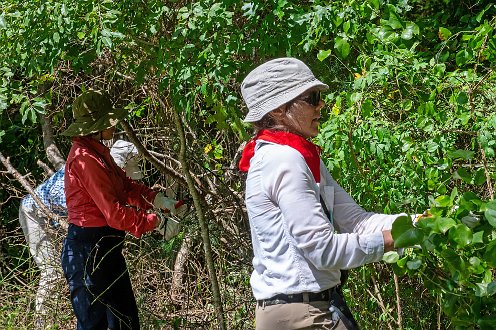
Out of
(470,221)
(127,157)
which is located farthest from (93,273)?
(470,221)

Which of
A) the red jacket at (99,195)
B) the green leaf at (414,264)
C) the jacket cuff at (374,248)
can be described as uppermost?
the jacket cuff at (374,248)

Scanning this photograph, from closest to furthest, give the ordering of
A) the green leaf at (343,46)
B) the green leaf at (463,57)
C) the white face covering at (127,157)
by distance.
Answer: the green leaf at (463,57) → the green leaf at (343,46) → the white face covering at (127,157)

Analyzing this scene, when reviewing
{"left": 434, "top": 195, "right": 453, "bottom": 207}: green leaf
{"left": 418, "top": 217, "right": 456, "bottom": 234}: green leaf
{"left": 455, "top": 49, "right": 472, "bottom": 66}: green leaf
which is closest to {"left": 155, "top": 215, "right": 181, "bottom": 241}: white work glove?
{"left": 455, "top": 49, "right": 472, "bottom": 66}: green leaf

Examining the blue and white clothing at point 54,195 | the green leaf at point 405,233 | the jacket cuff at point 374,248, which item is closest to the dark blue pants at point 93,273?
the blue and white clothing at point 54,195

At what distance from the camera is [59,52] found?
15.8ft

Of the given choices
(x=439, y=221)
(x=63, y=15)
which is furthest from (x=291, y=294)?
(x=63, y=15)

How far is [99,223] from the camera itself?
5.14m

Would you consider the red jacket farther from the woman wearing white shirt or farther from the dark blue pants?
the woman wearing white shirt

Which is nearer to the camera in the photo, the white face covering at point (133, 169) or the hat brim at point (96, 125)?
the hat brim at point (96, 125)

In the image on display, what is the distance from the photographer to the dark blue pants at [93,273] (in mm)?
5133

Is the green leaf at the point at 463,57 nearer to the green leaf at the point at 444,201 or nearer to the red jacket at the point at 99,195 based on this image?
the green leaf at the point at 444,201

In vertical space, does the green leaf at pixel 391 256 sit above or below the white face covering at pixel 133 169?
above

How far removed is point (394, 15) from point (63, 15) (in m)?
1.70

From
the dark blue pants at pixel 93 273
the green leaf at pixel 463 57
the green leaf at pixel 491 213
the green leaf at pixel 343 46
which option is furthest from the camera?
the dark blue pants at pixel 93 273
